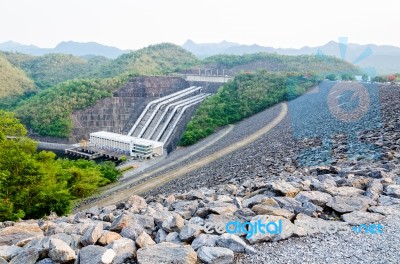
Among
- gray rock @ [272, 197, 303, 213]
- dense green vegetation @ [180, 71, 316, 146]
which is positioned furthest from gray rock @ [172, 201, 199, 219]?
dense green vegetation @ [180, 71, 316, 146]

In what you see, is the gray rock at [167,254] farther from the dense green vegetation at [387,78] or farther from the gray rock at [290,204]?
the dense green vegetation at [387,78]

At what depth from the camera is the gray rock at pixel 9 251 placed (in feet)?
14.3

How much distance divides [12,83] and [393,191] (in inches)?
2415

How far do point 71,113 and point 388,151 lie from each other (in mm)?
34363

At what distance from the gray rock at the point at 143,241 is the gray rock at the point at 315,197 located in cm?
246

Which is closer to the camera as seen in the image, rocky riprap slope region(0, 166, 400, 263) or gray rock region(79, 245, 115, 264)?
gray rock region(79, 245, 115, 264)

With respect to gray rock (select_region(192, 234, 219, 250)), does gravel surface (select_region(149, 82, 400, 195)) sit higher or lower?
lower

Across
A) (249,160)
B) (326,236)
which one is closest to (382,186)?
(326,236)

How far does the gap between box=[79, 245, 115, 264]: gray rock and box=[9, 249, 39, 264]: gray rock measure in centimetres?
50

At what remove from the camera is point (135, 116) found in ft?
127

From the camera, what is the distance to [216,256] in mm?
4039

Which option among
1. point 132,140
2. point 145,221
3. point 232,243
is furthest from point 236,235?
point 132,140

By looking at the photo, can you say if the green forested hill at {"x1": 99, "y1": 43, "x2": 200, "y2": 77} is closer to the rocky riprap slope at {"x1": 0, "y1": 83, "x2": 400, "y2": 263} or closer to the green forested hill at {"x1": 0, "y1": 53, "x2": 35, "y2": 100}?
the green forested hill at {"x1": 0, "y1": 53, "x2": 35, "y2": 100}

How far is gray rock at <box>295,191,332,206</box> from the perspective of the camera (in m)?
5.65
